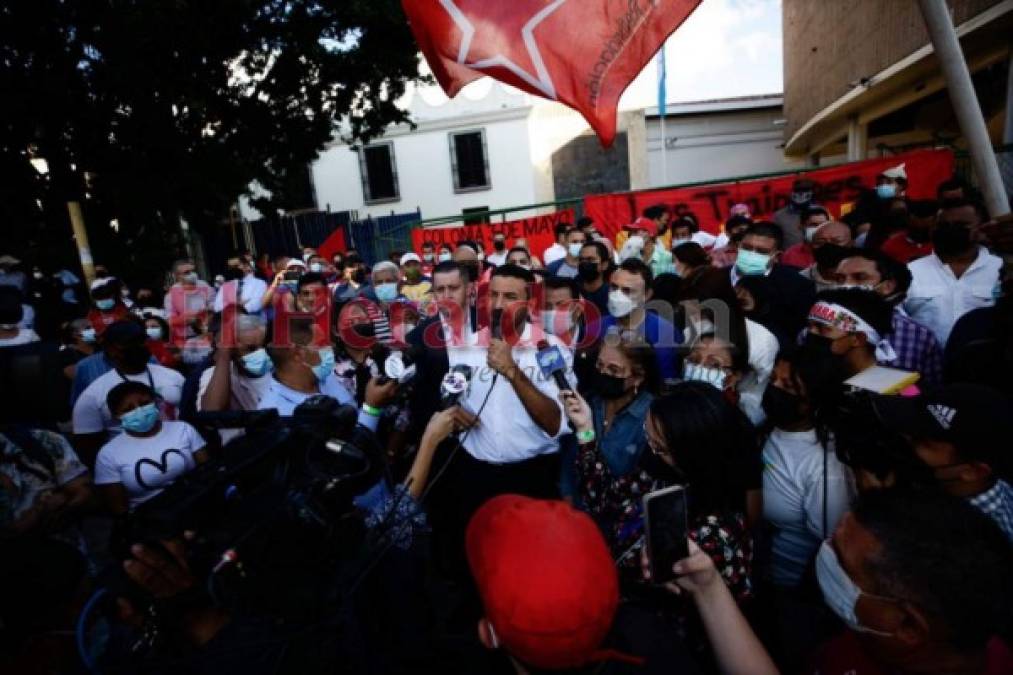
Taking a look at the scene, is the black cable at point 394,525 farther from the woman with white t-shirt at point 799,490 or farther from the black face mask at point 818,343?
the black face mask at point 818,343

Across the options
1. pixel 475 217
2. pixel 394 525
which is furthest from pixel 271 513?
pixel 475 217

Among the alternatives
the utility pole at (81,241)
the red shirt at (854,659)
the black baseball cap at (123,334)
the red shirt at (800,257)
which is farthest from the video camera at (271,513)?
the utility pole at (81,241)

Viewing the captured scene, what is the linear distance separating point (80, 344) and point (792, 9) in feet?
65.9

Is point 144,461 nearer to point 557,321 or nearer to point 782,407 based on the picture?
point 557,321

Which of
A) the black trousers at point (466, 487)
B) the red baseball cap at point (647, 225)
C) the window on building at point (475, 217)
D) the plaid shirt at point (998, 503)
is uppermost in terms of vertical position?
the window on building at point (475, 217)

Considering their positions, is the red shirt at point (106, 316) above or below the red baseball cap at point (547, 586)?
above

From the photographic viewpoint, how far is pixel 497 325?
9.53 feet

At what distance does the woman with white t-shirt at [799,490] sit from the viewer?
6.56 feet

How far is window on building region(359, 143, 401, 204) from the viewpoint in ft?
82.3

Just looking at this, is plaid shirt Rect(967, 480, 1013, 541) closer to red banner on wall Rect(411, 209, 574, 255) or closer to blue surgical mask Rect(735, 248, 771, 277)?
blue surgical mask Rect(735, 248, 771, 277)

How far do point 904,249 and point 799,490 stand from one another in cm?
399

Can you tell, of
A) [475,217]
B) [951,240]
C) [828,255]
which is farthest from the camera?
[475,217]

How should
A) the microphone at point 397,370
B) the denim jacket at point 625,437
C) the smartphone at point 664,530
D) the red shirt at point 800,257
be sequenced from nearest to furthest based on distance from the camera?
1. the smartphone at point 664,530
2. the denim jacket at point 625,437
3. the microphone at point 397,370
4. the red shirt at point 800,257

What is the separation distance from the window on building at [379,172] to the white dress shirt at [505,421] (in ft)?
79.3
